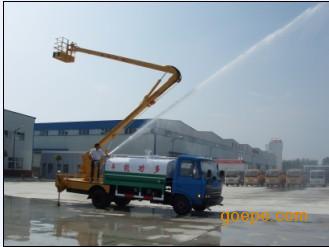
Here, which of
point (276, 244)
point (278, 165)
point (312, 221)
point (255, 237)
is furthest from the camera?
point (278, 165)

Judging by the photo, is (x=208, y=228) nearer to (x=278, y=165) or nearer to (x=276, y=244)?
(x=276, y=244)

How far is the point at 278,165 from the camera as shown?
105m

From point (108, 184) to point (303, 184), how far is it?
39.9 meters

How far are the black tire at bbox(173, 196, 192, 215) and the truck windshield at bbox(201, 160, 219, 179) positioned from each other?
1.19 m

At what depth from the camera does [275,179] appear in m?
47.9

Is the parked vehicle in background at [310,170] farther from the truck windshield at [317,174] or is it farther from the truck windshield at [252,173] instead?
the truck windshield at [252,173]

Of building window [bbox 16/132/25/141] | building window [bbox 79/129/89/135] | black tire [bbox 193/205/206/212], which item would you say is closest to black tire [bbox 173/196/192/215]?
black tire [bbox 193/205/206/212]

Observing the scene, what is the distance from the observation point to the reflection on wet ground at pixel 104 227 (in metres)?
10.5

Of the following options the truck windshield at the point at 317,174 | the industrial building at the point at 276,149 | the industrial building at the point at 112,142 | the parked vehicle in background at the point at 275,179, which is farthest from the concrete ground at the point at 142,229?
the industrial building at the point at 276,149

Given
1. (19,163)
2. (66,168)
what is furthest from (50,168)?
(19,163)

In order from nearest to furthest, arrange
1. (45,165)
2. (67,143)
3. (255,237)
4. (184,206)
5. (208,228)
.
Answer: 1. (255,237)
2. (208,228)
3. (184,206)
4. (45,165)
5. (67,143)

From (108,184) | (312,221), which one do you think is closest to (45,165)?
(108,184)

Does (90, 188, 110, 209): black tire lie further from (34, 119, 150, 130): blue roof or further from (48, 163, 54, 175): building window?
(48, 163, 54, 175): building window

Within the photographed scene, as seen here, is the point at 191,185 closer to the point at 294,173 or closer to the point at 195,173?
the point at 195,173
